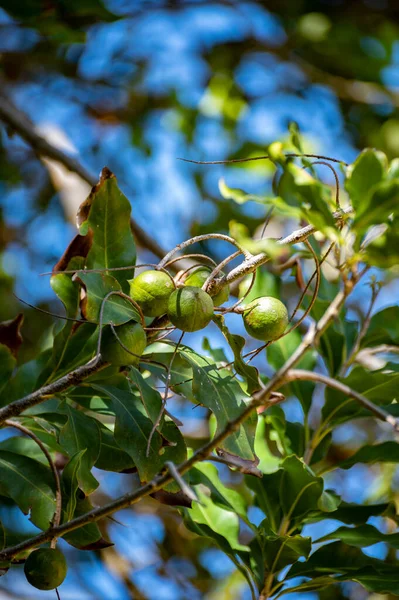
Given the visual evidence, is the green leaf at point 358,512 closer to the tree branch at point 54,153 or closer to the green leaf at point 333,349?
the green leaf at point 333,349

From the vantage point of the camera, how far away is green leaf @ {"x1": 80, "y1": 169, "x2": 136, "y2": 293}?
123cm

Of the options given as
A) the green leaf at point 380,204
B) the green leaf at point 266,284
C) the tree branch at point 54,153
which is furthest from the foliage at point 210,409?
the tree branch at point 54,153

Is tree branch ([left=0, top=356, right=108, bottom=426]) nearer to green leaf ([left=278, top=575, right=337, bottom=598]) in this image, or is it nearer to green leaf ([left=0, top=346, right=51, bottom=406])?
green leaf ([left=0, top=346, right=51, bottom=406])

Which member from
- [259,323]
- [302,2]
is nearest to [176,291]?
[259,323]

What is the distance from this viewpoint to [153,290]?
1.06 metres

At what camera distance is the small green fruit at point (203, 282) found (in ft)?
3.65

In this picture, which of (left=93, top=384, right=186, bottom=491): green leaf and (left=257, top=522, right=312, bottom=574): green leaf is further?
(left=257, top=522, right=312, bottom=574): green leaf

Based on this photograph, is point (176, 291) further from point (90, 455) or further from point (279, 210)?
point (90, 455)

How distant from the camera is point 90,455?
Answer: 1.19 meters

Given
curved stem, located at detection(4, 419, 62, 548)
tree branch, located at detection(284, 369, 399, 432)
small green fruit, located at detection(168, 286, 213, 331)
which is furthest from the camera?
curved stem, located at detection(4, 419, 62, 548)

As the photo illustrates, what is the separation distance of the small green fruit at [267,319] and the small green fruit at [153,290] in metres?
0.13

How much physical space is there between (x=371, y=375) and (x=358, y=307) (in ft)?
6.39

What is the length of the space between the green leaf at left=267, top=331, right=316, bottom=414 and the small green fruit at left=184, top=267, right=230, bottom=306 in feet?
1.69

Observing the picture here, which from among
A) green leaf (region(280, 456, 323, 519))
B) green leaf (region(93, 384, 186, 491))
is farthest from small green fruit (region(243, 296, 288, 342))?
green leaf (region(280, 456, 323, 519))
